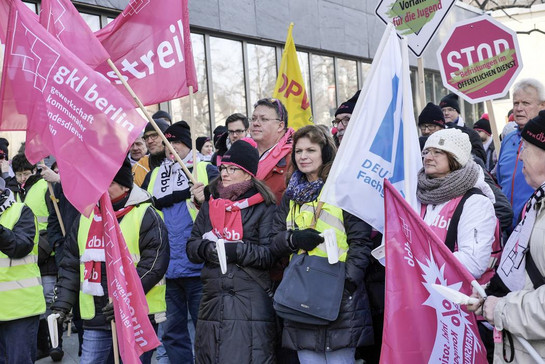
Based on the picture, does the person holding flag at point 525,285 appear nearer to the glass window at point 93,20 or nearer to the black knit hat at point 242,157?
the black knit hat at point 242,157

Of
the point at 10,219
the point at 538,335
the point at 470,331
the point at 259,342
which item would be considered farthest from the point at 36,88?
the point at 538,335

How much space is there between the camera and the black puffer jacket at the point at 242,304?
15.9 feet

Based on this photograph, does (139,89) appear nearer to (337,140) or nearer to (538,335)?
(337,140)

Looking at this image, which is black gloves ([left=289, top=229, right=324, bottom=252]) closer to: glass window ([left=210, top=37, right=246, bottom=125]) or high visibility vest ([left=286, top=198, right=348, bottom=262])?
high visibility vest ([left=286, top=198, right=348, bottom=262])

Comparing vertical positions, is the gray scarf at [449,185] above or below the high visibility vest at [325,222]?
above

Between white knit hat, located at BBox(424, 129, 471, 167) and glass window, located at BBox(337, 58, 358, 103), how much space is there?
13223 millimetres

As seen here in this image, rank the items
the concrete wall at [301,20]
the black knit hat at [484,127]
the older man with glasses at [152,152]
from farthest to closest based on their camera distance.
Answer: the concrete wall at [301,20] < the black knit hat at [484,127] < the older man with glasses at [152,152]

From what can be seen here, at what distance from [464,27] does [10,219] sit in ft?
13.6

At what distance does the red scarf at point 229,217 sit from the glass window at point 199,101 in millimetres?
7952

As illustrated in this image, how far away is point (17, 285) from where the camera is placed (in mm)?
5688

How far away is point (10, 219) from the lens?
567 cm

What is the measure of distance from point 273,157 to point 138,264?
4.72ft

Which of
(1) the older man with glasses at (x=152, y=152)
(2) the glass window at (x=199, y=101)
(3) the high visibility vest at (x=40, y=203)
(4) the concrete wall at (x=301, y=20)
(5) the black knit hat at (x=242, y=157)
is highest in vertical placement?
(4) the concrete wall at (x=301, y=20)

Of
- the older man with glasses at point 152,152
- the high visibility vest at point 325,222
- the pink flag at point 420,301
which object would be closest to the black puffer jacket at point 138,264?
the high visibility vest at point 325,222
